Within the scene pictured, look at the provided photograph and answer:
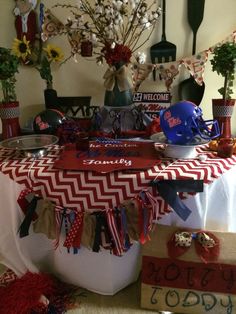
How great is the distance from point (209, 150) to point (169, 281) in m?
0.51

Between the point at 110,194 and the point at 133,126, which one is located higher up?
the point at 133,126

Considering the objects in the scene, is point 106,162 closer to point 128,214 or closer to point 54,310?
point 128,214

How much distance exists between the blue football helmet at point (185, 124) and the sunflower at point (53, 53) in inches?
28.3

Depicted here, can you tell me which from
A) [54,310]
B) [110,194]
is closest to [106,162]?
[110,194]

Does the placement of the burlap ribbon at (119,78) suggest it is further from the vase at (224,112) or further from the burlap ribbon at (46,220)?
the burlap ribbon at (46,220)

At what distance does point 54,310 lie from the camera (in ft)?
3.32

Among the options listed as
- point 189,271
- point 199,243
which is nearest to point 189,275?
point 189,271

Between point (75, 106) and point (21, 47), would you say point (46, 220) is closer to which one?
point (75, 106)

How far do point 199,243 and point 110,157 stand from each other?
1.41ft

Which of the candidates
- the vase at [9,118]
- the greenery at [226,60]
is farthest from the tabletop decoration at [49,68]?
the greenery at [226,60]

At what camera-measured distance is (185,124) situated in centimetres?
90

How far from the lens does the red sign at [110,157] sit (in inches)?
35.1

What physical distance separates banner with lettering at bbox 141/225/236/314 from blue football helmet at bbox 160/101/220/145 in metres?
0.32

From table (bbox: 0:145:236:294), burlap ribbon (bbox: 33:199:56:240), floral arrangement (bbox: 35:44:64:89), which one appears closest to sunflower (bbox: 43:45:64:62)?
floral arrangement (bbox: 35:44:64:89)
